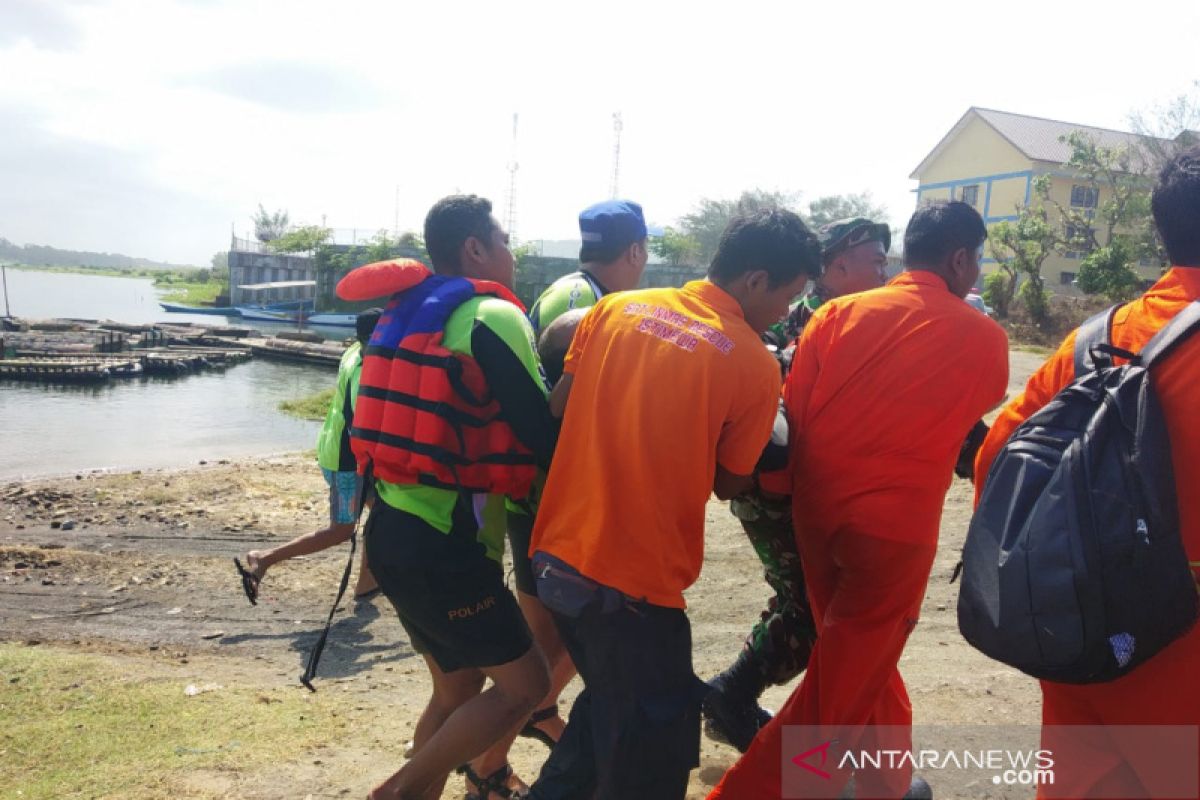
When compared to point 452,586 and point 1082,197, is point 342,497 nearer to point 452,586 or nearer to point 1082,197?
point 452,586

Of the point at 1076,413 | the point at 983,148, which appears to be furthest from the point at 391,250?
the point at 1076,413

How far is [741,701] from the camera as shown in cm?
338

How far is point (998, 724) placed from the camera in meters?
3.69

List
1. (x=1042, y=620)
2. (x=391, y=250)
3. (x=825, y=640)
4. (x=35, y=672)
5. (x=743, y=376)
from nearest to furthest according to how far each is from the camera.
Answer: (x=1042, y=620) < (x=743, y=376) < (x=825, y=640) < (x=35, y=672) < (x=391, y=250)

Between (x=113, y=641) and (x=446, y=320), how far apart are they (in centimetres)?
432

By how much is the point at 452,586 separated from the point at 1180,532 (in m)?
1.97

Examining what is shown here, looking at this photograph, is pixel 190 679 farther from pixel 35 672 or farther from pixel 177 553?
pixel 177 553

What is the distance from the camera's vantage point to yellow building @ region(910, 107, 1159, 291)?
3856 centimetres

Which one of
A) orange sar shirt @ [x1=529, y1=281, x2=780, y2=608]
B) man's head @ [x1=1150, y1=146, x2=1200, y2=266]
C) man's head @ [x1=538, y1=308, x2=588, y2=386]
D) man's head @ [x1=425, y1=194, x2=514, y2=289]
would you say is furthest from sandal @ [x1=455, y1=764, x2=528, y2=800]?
man's head @ [x1=1150, y1=146, x2=1200, y2=266]

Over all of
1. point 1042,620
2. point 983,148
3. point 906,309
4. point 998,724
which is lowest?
point 998,724

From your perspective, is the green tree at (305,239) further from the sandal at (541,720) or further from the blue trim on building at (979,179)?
the sandal at (541,720)

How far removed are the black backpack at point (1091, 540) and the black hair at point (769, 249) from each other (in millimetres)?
891

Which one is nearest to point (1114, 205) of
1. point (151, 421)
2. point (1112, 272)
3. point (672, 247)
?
point (1112, 272)

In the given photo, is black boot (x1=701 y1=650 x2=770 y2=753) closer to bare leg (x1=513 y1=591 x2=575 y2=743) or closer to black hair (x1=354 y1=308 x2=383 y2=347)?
bare leg (x1=513 y1=591 x2=575 y2=743)
